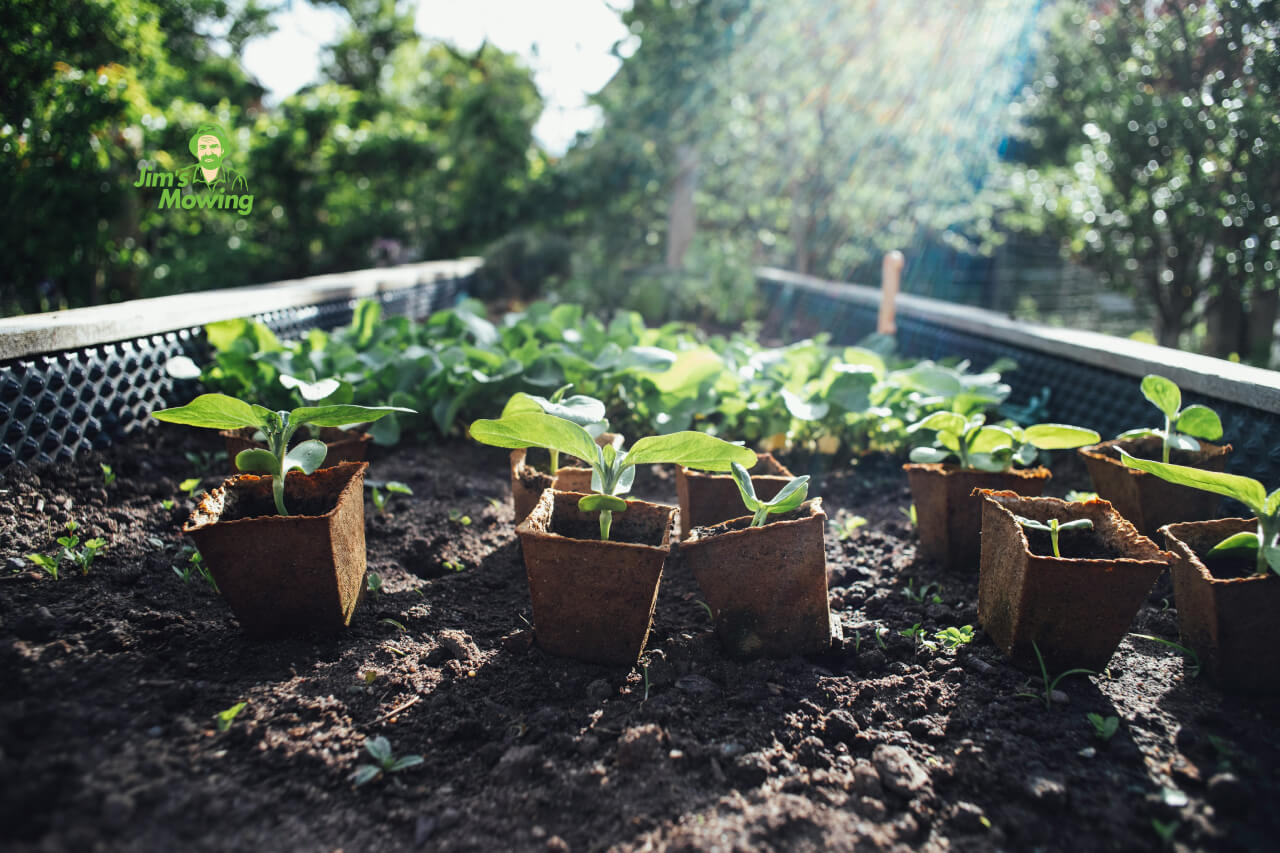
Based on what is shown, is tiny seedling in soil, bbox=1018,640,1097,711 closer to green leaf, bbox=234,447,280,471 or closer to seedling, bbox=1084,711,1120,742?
seedling, bbox=1084,711,1120,742

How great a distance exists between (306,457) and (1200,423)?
5.84ft

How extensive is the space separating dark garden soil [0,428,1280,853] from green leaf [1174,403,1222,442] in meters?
0.39

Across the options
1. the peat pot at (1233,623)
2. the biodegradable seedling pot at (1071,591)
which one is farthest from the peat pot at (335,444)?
the peat pot at (1233,623)

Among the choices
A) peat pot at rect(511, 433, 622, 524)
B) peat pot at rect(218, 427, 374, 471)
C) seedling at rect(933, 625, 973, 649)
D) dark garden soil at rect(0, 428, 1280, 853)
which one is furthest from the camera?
peat pot at rect(218, 427, 374, 471)

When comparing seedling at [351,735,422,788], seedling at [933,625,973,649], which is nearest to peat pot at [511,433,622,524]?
seedling at [351,735,422,788]

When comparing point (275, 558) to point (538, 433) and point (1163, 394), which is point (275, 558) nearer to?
point (538, 433)

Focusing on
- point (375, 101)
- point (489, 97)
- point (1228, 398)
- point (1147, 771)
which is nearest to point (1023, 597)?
point (1147, 771)

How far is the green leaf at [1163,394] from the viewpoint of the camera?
146 cm

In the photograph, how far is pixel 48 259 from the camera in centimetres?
446

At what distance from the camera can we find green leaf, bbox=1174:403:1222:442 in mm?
1491

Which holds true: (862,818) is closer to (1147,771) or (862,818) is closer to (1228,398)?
(1147,771)

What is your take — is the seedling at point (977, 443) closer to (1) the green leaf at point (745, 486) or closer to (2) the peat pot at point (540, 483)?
(1) the green leaf at point (745, 486)

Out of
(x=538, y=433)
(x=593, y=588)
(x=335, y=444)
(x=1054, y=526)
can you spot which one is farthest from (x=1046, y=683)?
(x=335, y=444)

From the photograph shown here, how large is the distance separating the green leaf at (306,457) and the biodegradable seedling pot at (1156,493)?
156cm
